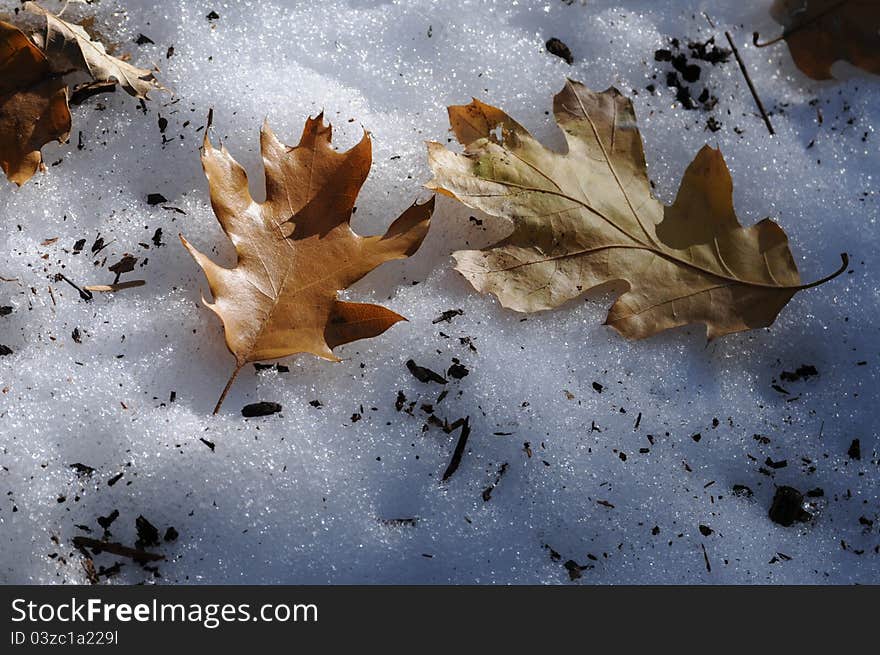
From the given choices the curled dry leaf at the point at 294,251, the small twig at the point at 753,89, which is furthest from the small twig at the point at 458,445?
the small twig at the point at 753,89

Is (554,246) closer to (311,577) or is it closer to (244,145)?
(244,145)

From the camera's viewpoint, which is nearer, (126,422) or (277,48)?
(126,422)

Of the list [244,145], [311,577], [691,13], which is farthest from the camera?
[691,13]

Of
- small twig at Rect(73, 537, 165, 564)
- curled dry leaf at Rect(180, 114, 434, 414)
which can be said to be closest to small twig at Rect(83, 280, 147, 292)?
curled dry leaf at Rect(180, 114, 434, 414)

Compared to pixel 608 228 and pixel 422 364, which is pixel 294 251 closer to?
pixel 422 364

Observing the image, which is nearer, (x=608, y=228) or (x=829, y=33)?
(x=608, y=228)

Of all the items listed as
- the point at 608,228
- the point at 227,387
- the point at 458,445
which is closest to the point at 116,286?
the point at 227,387
